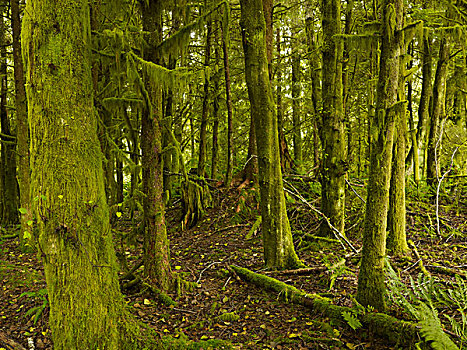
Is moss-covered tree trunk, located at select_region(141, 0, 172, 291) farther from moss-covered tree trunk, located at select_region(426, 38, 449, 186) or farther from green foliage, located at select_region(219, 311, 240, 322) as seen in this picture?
moss-covered tree trunk, located at select_region(426, 38, 449, 186)

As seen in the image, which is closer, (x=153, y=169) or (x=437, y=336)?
(x=437, y=336)

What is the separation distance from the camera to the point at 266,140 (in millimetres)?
6363

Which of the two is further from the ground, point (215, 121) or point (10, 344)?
point (215, 121)

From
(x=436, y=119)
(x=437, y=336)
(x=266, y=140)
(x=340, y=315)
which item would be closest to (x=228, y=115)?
(x=266, y=140)

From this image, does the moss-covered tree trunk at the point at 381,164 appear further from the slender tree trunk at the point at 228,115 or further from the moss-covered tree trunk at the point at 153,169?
the slender tree trunk at the point at 228,115

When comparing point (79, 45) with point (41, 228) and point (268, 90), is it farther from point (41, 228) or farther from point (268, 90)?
point (268, 90)

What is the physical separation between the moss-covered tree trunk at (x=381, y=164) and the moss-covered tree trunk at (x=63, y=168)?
10.5 feet

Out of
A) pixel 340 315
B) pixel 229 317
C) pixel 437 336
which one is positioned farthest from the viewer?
pixel 229 317

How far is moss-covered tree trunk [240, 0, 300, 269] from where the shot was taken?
20.4ft

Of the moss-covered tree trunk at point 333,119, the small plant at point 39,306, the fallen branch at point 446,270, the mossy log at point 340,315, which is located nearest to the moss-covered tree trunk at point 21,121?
the small plant at point 39,306

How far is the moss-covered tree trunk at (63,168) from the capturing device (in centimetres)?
313

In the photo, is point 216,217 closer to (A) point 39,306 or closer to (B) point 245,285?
(B) point 245,285

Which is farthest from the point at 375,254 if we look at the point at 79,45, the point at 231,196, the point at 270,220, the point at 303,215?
the point at 231,196

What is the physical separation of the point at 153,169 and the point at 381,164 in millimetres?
3421
